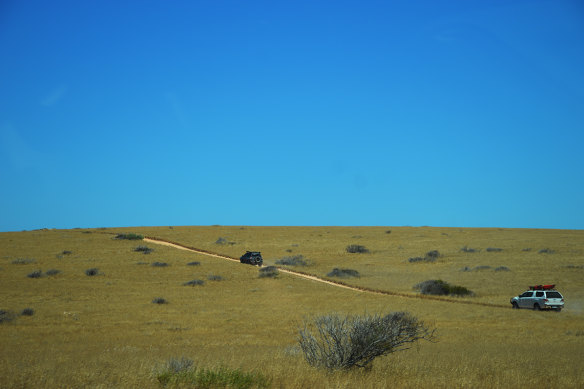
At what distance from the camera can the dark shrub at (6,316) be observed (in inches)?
1120

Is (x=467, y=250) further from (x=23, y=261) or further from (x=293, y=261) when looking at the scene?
(x=23, y=261)

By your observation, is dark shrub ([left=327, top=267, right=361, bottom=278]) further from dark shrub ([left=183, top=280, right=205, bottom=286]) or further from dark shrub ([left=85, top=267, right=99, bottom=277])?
dark shrub ([left=85, top=267, right=99, bottom=277])

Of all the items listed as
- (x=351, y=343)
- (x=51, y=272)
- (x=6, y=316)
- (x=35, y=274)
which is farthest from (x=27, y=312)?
(x=351, y=343)

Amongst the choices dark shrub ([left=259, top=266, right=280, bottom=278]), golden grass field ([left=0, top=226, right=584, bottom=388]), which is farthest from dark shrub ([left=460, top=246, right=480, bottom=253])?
dark shrub ([left=259, top=266, right=280, bottom=278])

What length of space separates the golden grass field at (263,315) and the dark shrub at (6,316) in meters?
0.60

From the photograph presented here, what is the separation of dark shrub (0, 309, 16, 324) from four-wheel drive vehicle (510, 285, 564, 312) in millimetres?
31882

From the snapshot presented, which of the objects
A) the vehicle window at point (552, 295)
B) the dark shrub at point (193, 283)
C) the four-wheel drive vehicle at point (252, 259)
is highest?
the four-wheel drive vehicle at point (252, 259)

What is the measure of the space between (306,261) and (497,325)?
34.7 m

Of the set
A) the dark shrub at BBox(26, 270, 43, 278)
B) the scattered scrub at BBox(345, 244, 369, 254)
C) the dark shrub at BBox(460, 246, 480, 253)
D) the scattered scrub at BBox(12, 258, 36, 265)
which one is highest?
the dark shrub at BBox(460, 246, 480, 253)

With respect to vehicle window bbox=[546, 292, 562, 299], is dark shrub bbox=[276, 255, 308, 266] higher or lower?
higher

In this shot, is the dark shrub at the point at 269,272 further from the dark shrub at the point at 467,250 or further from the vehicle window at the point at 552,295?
the dark shrub at the point at 467,250

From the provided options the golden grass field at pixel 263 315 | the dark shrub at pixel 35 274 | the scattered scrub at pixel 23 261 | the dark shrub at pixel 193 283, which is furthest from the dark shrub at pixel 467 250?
the scattered scrub at pixel 23 261

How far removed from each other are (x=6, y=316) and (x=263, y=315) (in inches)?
577

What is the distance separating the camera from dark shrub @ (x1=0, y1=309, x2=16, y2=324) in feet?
93.4
